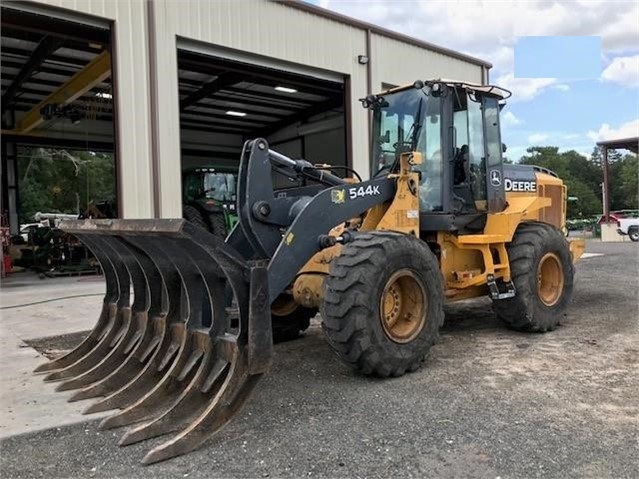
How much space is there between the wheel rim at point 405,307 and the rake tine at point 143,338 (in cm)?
181

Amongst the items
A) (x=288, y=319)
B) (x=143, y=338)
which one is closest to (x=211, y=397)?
(x=143, y=338)

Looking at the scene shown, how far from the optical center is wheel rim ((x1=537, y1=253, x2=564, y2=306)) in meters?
6.47

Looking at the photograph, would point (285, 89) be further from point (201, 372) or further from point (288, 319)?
point (201, 372)

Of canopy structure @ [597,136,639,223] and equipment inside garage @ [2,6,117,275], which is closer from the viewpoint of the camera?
equipment inside garage @ [2,6,117,275]

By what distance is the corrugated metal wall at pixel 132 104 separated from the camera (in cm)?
1005

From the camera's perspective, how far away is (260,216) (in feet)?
15.2

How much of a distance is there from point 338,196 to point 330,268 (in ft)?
2.31

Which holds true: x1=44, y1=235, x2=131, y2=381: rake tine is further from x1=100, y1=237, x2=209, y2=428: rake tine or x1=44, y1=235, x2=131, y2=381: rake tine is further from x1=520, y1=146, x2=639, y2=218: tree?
x1=520, y1=146, x2=639, y2=218: tree

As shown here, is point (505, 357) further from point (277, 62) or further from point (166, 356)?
point (277, 62)

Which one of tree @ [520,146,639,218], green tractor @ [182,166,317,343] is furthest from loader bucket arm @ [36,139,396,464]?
tree @ [520,146,639,218]

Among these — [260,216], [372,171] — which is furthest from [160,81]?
[260,216]

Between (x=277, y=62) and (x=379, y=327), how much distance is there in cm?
939

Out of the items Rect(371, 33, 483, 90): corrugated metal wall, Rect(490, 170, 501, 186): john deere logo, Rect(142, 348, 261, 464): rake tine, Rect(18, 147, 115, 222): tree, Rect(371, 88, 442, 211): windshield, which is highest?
Rect(371, 33, 483, 90): corrugated metal wall

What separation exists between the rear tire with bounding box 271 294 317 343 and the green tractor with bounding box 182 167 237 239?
8.99m
